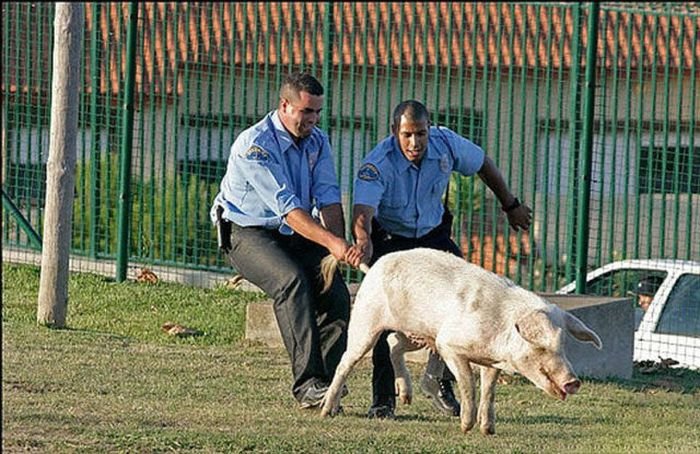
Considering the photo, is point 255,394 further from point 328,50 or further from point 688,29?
point 688,29

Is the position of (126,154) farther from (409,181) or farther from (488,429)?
(488,429)

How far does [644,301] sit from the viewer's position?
1317cm

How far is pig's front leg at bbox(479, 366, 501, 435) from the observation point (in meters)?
7.45

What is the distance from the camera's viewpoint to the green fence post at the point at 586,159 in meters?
12.1

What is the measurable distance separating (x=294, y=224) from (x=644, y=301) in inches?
237

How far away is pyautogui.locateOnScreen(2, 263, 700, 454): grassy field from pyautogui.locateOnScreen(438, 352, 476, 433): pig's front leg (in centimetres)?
13

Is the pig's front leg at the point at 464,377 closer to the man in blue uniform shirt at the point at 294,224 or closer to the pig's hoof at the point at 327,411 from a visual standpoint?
the pig's hoof at the point at 327,411

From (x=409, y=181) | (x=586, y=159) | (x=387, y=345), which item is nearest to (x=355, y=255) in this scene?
(x=387, y=345)

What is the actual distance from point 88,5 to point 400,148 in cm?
737

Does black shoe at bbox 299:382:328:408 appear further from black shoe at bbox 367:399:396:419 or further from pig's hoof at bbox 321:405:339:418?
black shoe at bbox 367:399:396:419

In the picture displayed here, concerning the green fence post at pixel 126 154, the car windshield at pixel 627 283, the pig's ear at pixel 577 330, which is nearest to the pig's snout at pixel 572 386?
the pig's ear at pixel 577 330

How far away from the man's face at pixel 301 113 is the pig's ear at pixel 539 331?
1836mm

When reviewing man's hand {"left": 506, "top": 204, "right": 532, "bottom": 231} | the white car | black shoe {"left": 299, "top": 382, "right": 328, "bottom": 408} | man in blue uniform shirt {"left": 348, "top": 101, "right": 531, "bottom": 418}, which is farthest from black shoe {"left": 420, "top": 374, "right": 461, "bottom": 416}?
the white car

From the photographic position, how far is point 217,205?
843cm
